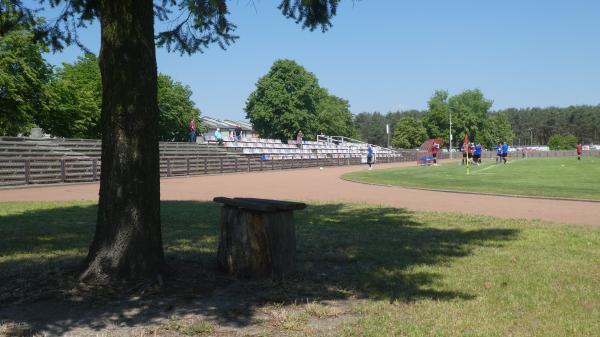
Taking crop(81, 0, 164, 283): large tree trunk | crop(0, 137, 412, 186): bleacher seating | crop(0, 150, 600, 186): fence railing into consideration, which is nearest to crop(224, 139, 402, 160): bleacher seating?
crop(0, 137, 412, 186): bleacher seating

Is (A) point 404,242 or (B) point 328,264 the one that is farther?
(A) point 404,242

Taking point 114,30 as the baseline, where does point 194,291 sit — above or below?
below

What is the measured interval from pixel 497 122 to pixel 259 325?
159907 millimetres

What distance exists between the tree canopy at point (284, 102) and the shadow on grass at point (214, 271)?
7095 cm

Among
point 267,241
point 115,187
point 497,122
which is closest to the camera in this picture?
point 115,187

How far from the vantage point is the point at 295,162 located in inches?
2003

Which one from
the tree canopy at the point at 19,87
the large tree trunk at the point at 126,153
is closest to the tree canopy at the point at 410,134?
the tree canopy at the point at 19,87

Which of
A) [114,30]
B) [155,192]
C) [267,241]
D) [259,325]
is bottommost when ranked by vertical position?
[259,325]

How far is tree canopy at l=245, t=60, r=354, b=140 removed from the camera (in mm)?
82125

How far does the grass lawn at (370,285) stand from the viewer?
4668 mm

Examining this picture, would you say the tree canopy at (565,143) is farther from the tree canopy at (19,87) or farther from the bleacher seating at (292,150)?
the tree canopy at (19,87)

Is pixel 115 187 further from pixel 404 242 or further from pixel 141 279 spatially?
pixel 404 242

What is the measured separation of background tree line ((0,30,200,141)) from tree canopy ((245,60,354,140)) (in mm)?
10794

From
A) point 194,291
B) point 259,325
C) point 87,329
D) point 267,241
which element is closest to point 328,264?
point 267,241
